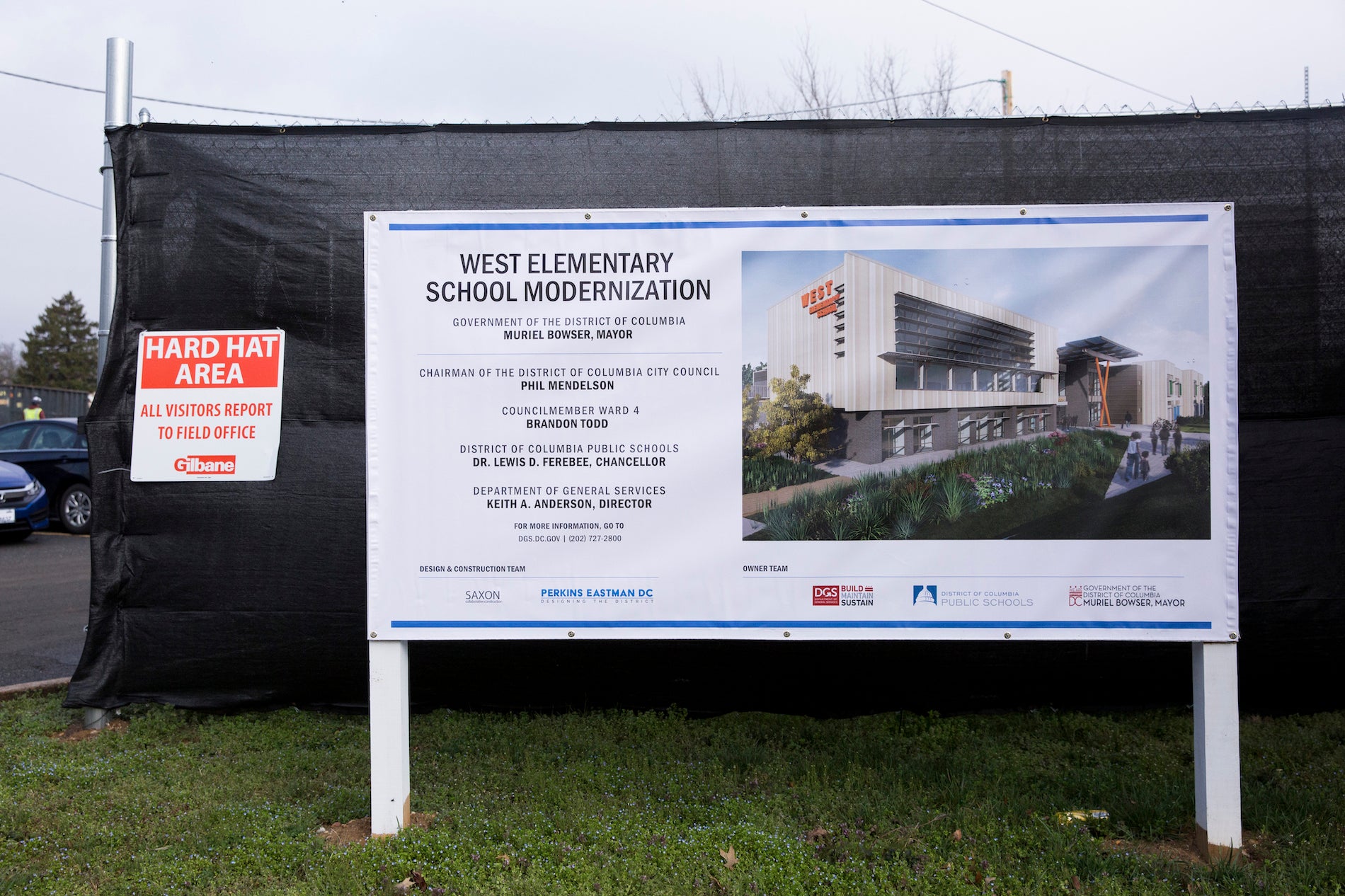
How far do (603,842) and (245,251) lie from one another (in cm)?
287

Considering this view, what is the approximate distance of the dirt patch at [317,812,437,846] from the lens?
9.88 ft

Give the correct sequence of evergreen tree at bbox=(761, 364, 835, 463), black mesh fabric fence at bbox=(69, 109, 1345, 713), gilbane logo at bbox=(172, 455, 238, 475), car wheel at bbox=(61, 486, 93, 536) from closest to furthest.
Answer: evergreen tree at bbox=(761, 364, 835, 463), black mesh fabric fence at bbox=(69, 109, 1345, 713), gilbane logo at bbox=(172, 455, 238, 475), car wheel at bbox=(61, 486, 93, 536)

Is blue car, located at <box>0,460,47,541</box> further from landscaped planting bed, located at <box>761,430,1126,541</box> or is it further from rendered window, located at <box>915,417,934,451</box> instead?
rendered window, located at <box>915,417,934,451</box>

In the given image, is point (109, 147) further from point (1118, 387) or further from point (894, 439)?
point (1118, 387)

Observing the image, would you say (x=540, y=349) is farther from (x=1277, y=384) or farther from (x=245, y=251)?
(x=1277, y=384)

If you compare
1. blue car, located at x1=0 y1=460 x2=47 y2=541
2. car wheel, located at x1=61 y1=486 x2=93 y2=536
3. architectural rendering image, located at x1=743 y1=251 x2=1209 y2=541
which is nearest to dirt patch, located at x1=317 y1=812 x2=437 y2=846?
architectural rendering image, located at x1=743 y1=251 x2=1209 y2=541

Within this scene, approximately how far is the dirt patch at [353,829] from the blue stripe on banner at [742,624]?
26.6 inches

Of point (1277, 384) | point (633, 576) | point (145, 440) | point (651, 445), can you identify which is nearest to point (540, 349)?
point (651, 445)

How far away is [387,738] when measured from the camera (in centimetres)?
299

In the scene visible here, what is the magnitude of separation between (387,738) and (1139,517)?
252cm

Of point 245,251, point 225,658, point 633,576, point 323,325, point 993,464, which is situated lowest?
point 225,658

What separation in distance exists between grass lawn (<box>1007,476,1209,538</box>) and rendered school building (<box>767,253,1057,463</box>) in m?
0.31

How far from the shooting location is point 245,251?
4016 millimetres

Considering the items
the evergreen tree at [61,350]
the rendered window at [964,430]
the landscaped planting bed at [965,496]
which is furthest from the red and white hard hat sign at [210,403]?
the evergreen tree at [61,350]
